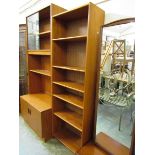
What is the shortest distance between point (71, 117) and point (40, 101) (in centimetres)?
74

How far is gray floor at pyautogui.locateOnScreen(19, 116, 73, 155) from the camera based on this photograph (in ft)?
6.68

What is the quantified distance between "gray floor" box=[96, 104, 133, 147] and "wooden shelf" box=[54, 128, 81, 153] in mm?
449

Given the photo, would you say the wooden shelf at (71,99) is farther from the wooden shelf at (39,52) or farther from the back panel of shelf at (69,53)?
the wooden shelf at (39,52)

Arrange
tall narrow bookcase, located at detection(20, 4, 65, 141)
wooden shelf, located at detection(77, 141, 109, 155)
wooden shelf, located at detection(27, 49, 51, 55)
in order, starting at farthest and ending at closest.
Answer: wooden shelf, located at detection(27, 49, 51, 55)
tall narrow bookcase, located at detection(20, 4, 65, 141)
wooden shelf, located at detection(77, 141, 109, 155)

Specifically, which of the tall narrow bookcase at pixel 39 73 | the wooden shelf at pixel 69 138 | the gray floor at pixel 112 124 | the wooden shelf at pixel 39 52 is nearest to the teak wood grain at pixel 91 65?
the gray floor at pixel 112 124

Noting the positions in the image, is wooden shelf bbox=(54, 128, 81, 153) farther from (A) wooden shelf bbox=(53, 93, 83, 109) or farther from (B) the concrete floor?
(A) wooden shelf bbox=(53, 93, 83, 109)

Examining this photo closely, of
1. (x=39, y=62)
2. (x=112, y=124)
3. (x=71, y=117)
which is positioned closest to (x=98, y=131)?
(x=112, y=124)

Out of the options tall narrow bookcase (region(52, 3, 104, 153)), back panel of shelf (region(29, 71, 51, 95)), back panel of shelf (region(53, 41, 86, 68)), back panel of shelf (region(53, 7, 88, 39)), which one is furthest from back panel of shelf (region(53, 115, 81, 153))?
back panel of shelf (region(53, 7, 88, 39))

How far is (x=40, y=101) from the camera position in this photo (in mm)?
2541

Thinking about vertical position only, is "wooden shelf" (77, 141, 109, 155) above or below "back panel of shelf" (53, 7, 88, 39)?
below

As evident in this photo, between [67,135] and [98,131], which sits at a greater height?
[98,131]

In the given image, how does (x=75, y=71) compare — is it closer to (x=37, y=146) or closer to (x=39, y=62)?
(x=39, y=62)

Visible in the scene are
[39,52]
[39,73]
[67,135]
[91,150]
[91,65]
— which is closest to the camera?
[91,65]
